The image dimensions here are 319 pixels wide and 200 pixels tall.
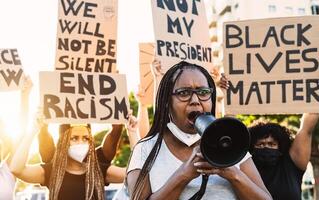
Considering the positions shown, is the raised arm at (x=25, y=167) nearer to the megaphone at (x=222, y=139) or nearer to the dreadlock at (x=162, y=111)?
the dreadlock at (x=162, y=111)

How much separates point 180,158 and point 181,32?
8.35ft

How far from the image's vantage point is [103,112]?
4.77 meters

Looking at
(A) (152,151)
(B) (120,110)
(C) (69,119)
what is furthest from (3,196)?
(A) (152,151)

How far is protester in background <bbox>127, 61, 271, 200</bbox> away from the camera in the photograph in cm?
229

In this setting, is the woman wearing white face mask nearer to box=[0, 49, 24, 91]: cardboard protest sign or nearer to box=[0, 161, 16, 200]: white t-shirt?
box=[0, 161, 16, 200]: white t-shirt

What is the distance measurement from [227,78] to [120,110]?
0.96 metres

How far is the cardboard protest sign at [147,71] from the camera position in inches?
216

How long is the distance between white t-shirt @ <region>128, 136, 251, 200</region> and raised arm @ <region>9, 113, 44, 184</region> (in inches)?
83.9

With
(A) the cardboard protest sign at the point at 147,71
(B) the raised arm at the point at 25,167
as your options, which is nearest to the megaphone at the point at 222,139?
(B) the raised arm at the point at 25,167

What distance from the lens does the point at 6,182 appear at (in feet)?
15.3

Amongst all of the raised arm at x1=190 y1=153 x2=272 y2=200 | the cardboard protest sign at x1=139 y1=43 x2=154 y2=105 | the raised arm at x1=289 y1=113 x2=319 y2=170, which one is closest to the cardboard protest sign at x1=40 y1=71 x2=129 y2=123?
the cardboard protest sign at x1=139 y1=43 x2=154 y2=105

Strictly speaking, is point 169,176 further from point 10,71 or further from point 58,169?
point 10,71

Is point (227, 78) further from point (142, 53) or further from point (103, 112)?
point (142, 53)

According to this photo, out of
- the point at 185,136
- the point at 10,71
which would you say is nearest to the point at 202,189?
the point at 185,136
